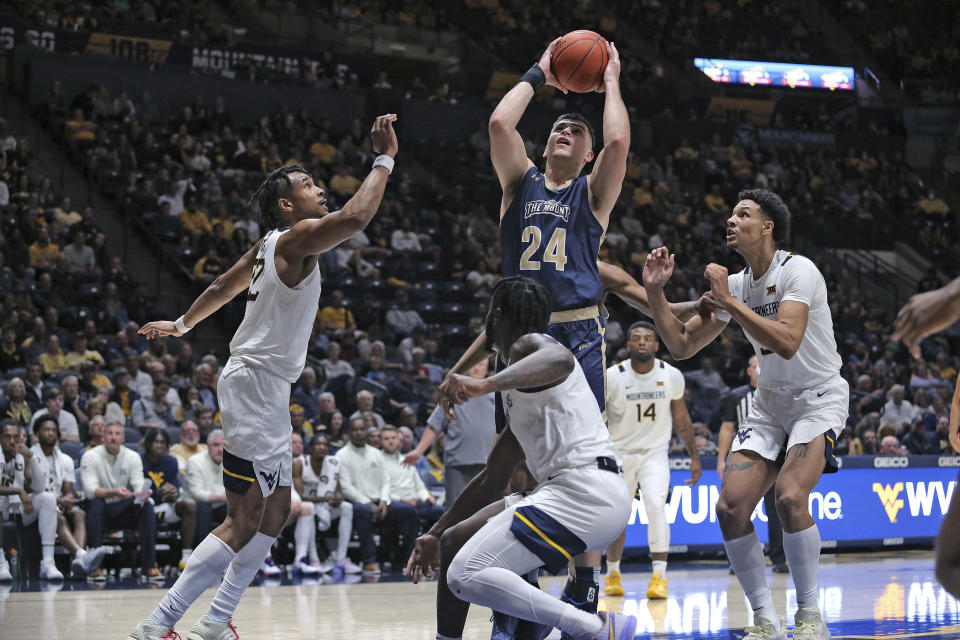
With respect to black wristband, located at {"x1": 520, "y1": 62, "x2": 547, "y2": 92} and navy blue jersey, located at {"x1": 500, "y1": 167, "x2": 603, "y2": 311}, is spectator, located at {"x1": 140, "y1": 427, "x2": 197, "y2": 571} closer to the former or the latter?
navy blue jersey, located at {"x1": 500, "y1": 167, "x2": 603, "y2": 311}

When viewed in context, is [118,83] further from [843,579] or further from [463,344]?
[843,579]

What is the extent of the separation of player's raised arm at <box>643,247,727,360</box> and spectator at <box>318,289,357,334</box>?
10.9 metres

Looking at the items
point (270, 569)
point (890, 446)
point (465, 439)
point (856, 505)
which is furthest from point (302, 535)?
point (890, 446)

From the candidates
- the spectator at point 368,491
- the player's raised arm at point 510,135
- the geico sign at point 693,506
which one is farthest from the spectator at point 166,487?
the player's raised arm at point 510,135

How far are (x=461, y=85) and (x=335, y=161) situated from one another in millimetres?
6728

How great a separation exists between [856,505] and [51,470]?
29.7 feet

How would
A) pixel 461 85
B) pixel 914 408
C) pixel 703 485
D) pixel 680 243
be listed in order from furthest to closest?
pixel 461 85
pixel 680 243
pixel 914 408
pixel 703 485

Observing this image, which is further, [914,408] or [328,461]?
[914,408]

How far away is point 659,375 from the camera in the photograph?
1016cm

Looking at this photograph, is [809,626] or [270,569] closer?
[809,626]

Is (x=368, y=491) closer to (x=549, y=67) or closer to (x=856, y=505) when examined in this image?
(x=856, y=505)

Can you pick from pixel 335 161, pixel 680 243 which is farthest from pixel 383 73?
pixel 680 243

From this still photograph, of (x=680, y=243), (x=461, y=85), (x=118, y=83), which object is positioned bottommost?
(x=680, y=243)

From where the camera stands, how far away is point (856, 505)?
43.6 ft
